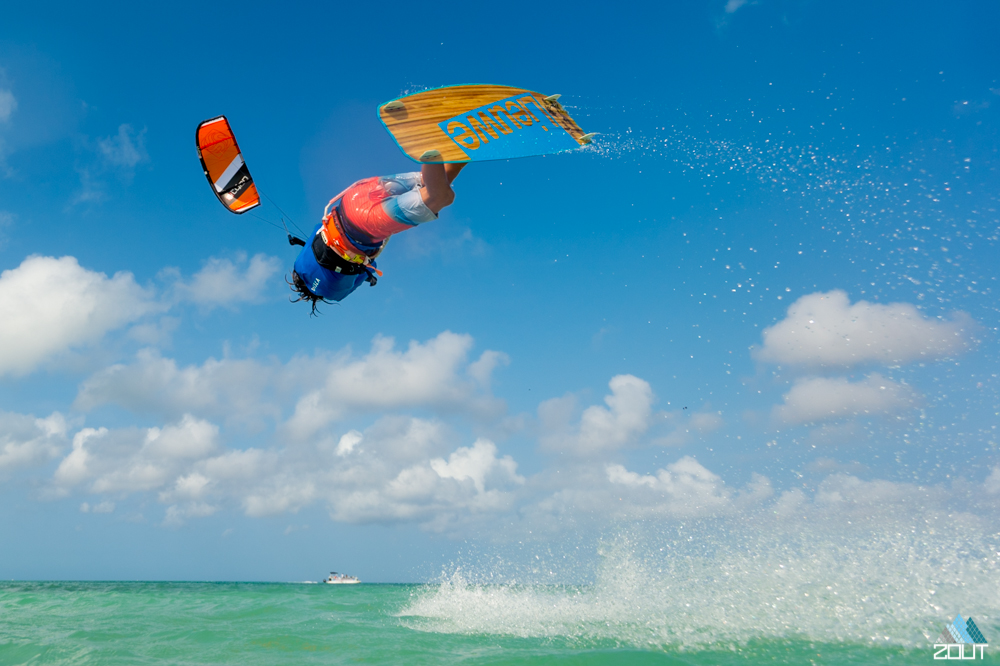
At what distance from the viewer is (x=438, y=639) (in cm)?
966

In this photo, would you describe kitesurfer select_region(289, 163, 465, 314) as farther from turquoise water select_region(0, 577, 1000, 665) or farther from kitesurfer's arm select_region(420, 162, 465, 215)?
turquoise water select_region(0, 577, 1000, 665)

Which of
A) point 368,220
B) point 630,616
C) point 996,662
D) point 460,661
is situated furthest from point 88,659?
point 996,662

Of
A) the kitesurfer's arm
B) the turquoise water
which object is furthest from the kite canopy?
the turquoise water

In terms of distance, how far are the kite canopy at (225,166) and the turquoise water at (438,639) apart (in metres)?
6.59

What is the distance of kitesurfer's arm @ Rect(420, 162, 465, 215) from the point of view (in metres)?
5.36

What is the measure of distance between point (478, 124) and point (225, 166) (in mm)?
4018

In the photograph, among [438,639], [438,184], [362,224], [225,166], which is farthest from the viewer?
[438,639]

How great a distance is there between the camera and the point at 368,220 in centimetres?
622

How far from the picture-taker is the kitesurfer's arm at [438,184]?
211 inches

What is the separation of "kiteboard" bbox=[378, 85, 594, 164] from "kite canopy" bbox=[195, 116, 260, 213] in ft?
10.9

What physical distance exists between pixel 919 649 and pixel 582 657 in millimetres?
4828

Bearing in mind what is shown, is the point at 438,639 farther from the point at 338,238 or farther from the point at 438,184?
the point at 438,184

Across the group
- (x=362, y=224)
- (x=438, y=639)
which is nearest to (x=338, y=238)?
(x=362, y=224)

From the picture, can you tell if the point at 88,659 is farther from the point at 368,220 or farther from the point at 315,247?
the point at 368,220
